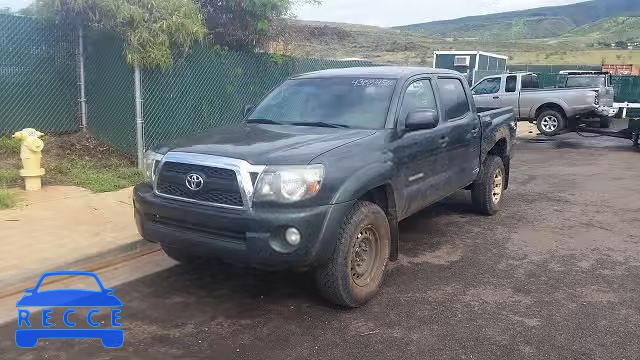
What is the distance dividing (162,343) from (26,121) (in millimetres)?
6297

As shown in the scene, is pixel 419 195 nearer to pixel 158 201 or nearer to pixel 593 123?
pixel 158 201

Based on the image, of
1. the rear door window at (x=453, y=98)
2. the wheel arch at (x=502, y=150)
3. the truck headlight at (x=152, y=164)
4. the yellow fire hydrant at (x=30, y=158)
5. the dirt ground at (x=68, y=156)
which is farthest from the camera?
the dirt ground at (x=68, y=156)

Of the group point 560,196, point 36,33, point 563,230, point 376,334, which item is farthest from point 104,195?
point 560,196

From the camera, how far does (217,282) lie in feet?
16.7

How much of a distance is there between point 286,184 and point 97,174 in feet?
17.3

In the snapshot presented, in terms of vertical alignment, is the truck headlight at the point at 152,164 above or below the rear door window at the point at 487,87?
below

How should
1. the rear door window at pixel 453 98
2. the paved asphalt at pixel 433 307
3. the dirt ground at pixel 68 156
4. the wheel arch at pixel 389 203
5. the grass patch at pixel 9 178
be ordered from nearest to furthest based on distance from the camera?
1. the paved asphalt at pixel 433 307
2. the wheel arch at pixel 389 203
3. the rear door window at pixel 453 98
4. the grass patch at pixel 9 178
5. the dirt ground at pixel 68 156

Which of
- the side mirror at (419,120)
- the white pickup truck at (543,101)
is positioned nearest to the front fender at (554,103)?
the white pickup truck at (543,101)

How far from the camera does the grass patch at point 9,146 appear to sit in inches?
334

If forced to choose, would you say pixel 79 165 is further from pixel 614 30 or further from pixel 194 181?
pixel 614 30

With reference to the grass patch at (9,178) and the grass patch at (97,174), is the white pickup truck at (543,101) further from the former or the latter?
the grass patch at (9,178)

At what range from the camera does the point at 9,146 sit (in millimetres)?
8523

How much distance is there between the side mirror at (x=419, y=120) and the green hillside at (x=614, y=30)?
67.5m

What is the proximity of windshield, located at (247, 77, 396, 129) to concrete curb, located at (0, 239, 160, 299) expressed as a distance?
1.67m
